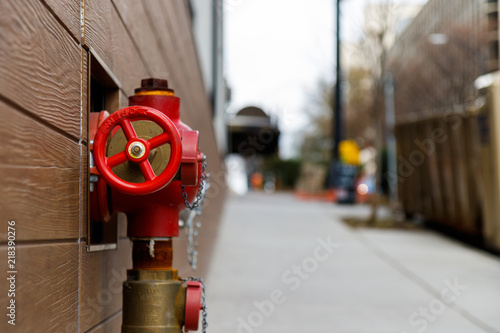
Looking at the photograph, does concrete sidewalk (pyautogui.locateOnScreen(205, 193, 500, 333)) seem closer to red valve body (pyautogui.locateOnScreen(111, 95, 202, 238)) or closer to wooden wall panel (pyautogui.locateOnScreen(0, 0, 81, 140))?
red valve body (pyautogui.locateOnScreen(111, 95, 202, 238))

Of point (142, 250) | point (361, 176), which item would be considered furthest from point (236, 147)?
point (142, 250)

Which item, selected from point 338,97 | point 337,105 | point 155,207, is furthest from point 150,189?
point 337,105

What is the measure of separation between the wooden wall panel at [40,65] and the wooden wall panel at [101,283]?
406 millimetres

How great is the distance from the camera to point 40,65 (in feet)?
4.71

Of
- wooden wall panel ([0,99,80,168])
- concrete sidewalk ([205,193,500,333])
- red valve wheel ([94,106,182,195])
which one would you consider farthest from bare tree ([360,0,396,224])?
wooden wall panel ([0,99,80,168])

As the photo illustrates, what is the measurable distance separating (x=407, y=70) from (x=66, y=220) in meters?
37.9

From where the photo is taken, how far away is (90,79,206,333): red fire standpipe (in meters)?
1.82

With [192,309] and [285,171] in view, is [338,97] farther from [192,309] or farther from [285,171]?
[285,171]

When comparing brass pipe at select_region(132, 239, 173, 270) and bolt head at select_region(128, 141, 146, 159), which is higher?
bolt head at select_region(128, 141, 146, 159)


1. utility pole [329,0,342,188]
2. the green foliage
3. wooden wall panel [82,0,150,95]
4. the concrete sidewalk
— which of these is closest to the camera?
wooden wall panel [82,0,150,95]

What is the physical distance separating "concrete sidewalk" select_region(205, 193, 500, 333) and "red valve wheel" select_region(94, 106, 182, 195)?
3.09 m

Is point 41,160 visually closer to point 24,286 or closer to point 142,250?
point 24,286

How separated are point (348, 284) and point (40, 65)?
5.67m

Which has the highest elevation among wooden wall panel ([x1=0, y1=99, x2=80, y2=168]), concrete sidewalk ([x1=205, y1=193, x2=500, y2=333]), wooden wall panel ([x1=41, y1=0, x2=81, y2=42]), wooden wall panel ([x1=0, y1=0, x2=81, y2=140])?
wooden wall panel ([x1=41, y1=0, x2=81, y2=42])
